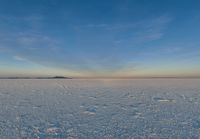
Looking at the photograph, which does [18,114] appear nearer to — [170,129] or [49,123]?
[49,123]

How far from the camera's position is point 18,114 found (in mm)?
5266

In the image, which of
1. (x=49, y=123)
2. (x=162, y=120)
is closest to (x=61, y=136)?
(x=49, y=123)

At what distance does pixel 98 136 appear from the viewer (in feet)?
11.6

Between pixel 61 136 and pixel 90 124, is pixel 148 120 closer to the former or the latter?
pixel 90 124

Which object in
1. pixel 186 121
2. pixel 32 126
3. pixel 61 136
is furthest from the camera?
pixel 186 121

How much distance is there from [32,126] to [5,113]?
1.76m

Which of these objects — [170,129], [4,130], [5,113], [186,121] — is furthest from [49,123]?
[186,121]

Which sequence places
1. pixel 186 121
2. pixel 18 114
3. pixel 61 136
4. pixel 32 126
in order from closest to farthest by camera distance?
pixel 61 136
pixel 32 126
pixel 186 121
pixel 18 114

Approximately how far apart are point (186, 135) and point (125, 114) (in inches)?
78.1

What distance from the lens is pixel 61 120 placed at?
15.5 ft

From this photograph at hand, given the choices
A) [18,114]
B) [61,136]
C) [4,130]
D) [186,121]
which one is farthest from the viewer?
[18,114]

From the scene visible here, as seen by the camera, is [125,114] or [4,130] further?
[125,114]

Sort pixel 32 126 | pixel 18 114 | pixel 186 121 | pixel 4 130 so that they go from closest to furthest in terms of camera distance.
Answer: pixel 4 130, pixel 32 126, pixel 186 121, pixel 18 114

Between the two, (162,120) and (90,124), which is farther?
(162,120)
